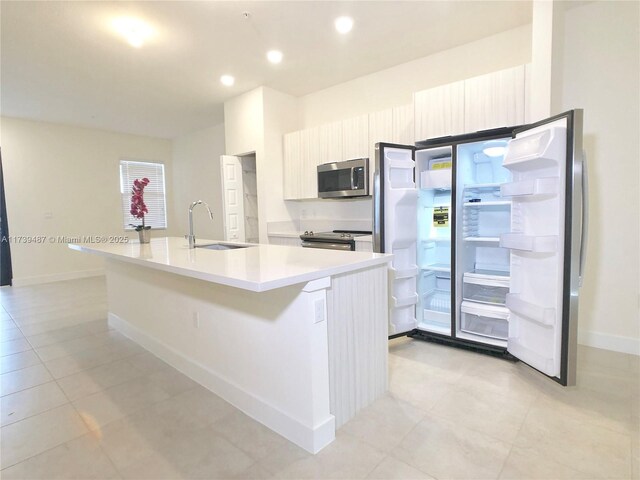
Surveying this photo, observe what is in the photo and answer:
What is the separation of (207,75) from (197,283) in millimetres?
2956

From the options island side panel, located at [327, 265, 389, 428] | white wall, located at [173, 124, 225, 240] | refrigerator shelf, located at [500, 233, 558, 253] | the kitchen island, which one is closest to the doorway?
white wall, located at [173, 124, 225, 240]

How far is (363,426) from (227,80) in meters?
4.16

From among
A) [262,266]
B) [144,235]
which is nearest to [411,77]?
[262,266]

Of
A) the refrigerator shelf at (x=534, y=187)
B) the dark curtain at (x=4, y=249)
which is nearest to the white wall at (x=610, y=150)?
the refrigerator shelf at (x=534, y=187)

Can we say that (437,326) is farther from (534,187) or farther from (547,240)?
(534,187)

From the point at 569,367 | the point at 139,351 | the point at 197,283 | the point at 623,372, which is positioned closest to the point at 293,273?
the point at 197,283

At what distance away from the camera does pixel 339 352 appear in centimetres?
189

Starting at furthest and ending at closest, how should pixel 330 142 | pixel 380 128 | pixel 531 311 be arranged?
pixel 330 142
pixel 380 128
pixel 531 311

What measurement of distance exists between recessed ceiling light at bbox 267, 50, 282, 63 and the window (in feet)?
15.6

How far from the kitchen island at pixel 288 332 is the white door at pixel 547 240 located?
1.05 meters

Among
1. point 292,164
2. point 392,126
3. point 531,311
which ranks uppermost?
point 392,126

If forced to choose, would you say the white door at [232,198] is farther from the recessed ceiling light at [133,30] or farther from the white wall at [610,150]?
the white wall at [610,150]

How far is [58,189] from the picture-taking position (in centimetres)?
623

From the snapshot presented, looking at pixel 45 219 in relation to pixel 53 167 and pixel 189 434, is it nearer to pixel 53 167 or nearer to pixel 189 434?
pixel 53 167
